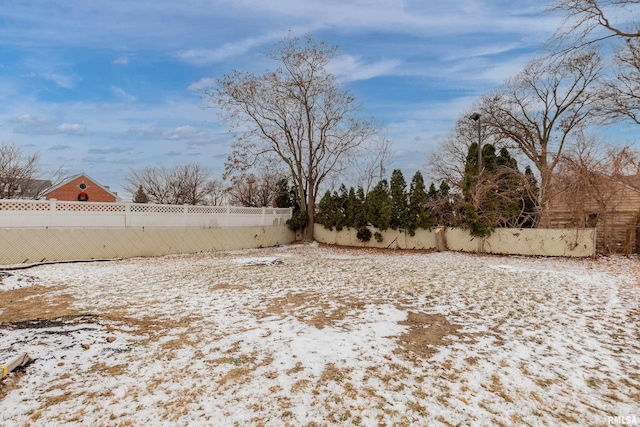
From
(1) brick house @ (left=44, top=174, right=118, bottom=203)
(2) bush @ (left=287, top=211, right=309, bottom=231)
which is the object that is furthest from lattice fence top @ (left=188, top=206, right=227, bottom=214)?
(1) brick house @ (left=44, top=174, right=118, bottom=203)

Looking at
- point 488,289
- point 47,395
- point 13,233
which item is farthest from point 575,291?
point 13,233

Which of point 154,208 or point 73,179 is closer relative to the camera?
point 154,208

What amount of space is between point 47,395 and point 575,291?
24.8 ft

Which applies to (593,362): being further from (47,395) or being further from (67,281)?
(67,281)

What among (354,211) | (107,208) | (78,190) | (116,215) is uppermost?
(78,190)

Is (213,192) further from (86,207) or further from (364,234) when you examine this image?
(86,207)

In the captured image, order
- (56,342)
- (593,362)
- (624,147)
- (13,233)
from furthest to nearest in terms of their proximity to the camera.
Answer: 1. (624,147)
2. (13,233)
3. (56,342)
4. (593,362)

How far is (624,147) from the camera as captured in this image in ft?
35.7

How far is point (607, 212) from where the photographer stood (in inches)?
442

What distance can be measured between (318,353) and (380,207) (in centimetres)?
1158

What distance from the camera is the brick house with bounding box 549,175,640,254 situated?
1105cm

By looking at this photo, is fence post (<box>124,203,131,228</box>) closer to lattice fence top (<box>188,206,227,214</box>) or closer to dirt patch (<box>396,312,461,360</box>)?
lattice fence top (<box>188,206,227,214</box>)

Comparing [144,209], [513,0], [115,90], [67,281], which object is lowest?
[67,281]

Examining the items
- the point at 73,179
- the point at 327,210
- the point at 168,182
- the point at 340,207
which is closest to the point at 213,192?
the point at 168,182
